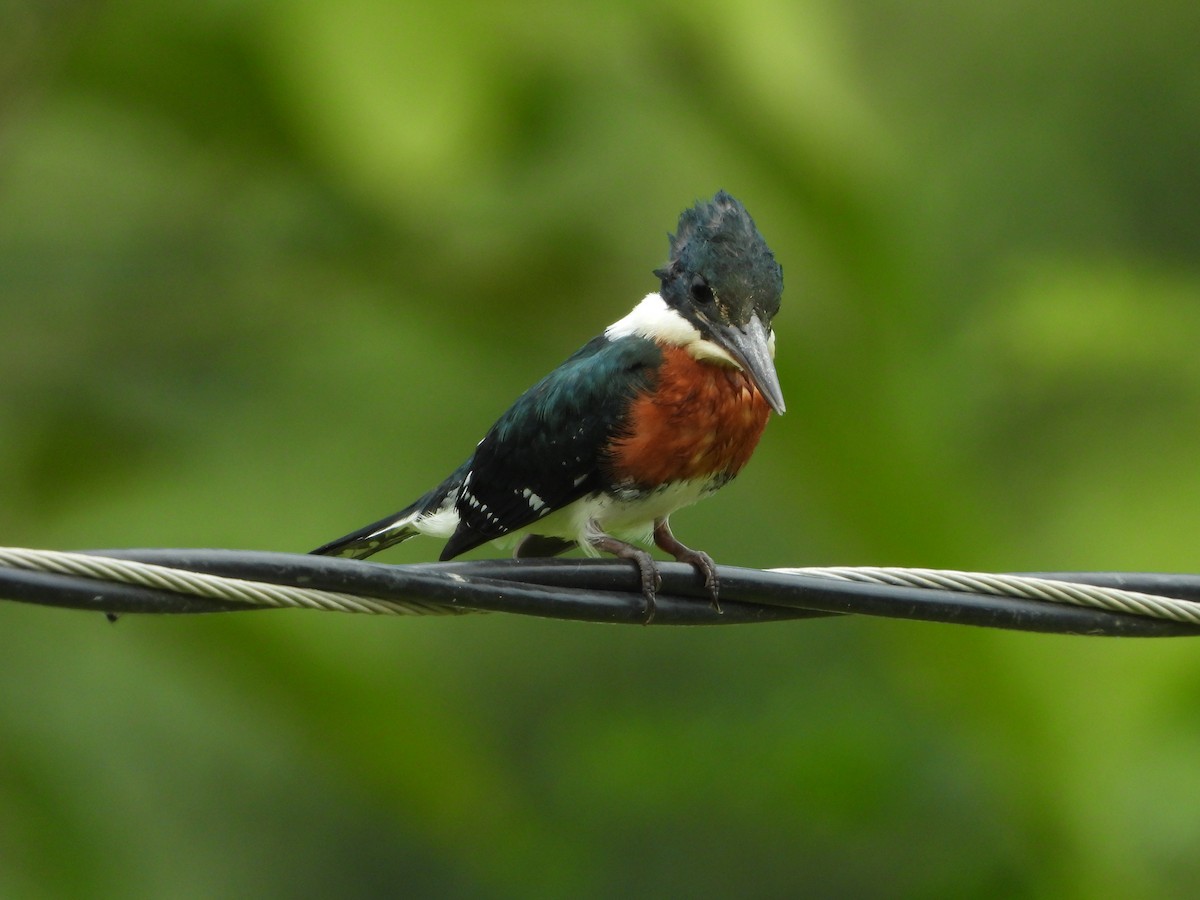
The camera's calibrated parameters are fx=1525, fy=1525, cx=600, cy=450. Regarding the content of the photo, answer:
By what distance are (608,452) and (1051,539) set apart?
5.32ft

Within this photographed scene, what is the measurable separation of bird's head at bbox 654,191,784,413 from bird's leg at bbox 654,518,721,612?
0.42 m

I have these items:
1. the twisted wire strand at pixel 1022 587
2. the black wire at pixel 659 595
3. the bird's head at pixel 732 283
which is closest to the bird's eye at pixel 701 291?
the bird's head at pixel 732 283

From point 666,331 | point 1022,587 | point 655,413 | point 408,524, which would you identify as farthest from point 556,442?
point 1022,587

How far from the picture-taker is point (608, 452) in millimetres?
3268

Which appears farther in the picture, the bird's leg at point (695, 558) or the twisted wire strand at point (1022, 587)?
the bird's leg at point (695, 558)

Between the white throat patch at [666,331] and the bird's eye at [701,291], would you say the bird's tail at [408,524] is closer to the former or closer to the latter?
the white throat patch at [666,331]

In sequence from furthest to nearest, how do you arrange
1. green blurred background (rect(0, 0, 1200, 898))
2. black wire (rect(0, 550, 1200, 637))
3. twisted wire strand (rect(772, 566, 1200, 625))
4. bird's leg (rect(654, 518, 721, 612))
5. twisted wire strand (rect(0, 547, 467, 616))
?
green blurred background (rect(0, 0, 1200, 898)), bird's leg (rect(654, 518, 721, 612)), twisted wire strand (rect(772, 566, 1200, 625)), black wire (rect(0, 550, 1200, 637)), twisted wire strand (rect(0, 547, 467, 616))

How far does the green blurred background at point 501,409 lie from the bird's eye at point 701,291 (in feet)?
0.67

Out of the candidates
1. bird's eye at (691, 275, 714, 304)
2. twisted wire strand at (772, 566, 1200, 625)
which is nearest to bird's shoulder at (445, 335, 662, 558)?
bird's eye at (691, 275, 714, 304)

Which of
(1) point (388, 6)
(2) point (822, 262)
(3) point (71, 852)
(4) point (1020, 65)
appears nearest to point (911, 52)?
(4) point (1020, 65)

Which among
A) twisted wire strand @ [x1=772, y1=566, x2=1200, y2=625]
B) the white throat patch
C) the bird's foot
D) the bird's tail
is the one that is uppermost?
the white throat patch

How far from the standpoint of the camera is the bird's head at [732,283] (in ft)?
10.5

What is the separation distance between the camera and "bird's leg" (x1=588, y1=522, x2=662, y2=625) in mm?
2648

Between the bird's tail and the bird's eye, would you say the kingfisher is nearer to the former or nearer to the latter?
the bird's eye
